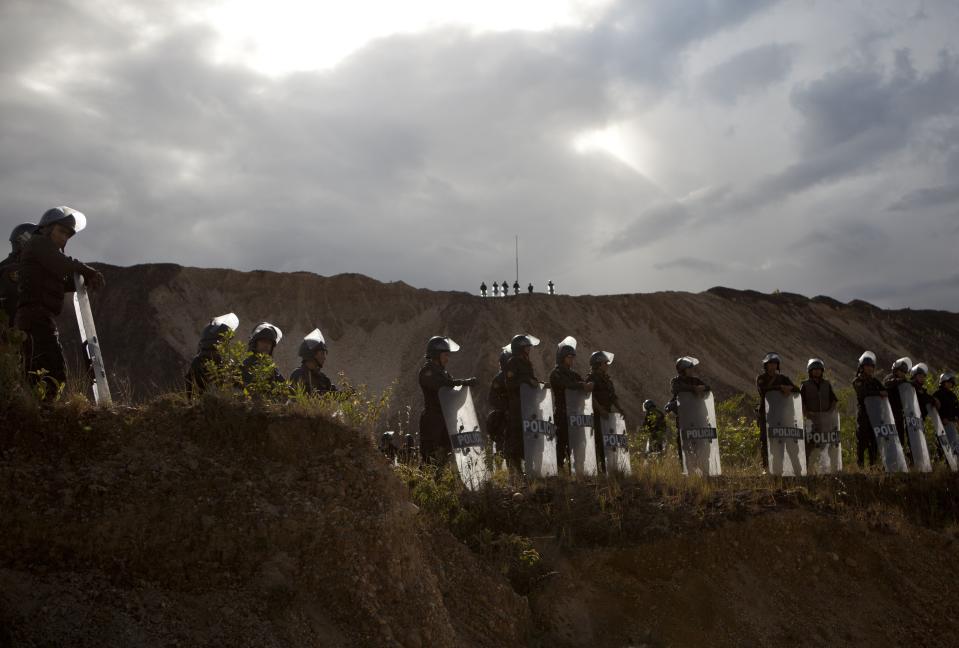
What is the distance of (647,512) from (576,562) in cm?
105

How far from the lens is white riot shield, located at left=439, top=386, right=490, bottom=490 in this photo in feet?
28.7

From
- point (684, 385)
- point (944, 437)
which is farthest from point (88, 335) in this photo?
point (944, 437)

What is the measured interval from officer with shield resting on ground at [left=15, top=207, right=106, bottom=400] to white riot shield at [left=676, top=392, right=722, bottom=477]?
7.19 m

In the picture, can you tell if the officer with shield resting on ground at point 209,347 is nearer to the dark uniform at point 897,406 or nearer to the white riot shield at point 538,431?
the white riot shield at point 538,431

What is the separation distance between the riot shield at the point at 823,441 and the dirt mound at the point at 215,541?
22.7ft

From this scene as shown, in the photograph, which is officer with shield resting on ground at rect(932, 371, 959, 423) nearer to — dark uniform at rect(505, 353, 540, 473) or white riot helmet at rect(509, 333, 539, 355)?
white riot helmet at rect(509, 333, 539, 355)

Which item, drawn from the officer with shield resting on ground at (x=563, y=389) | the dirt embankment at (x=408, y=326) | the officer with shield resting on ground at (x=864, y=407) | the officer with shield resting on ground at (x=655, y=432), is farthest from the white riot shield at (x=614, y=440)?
the dirt embankment at (x=408, y=326)

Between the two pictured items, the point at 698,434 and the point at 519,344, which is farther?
the point at 698,434

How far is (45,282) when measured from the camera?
728cm

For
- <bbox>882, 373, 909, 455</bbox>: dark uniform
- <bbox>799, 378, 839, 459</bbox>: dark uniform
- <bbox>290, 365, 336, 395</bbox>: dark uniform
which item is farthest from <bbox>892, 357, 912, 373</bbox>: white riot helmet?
<bbox>290, 365, 336, 395</bbox>: dark uniform

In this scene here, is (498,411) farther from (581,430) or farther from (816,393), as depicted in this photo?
(816,393)

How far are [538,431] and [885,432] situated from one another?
18.2 feet

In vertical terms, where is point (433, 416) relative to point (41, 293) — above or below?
below

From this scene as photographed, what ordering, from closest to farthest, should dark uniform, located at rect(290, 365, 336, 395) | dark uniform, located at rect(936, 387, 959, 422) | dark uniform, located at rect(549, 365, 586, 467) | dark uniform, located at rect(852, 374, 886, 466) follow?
1. dark uniform, located at rect(290, 365, 336, 395)
2. dark uniform, located at rect(549, 365, 586, 467)
3. dark uniform, located at rect(852, 374, 886, 466)
4. dark uniform, located at rect(936, 387, 959, 422)
